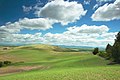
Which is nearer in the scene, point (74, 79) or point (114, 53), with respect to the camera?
point (74, 79)

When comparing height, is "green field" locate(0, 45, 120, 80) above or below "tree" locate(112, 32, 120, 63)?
below

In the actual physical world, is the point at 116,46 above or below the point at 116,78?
above

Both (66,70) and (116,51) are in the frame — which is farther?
(116,51)

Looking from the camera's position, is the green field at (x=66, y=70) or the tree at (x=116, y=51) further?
the tree at (x=116, y=51)

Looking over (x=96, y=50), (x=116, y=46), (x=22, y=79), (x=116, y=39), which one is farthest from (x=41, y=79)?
(x=96, y=50)

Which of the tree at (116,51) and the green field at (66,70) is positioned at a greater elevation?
the tree at (116,51)

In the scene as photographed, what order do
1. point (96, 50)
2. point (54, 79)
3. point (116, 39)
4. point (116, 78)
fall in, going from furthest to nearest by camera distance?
point (96, 50)
point (116, 39)
point (54, 79)
point (116, 78)

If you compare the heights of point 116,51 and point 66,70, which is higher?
point 116,51

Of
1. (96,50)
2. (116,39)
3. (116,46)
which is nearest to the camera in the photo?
(116,46)

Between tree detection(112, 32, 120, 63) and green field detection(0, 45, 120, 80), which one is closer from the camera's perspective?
green field detection(0, 45, 120, 80)

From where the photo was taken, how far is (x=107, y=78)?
2781 cm

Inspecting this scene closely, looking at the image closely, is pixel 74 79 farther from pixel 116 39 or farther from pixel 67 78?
pixel 116 39

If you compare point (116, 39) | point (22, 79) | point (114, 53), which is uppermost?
point (116, 39)

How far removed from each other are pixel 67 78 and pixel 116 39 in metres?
34.6
